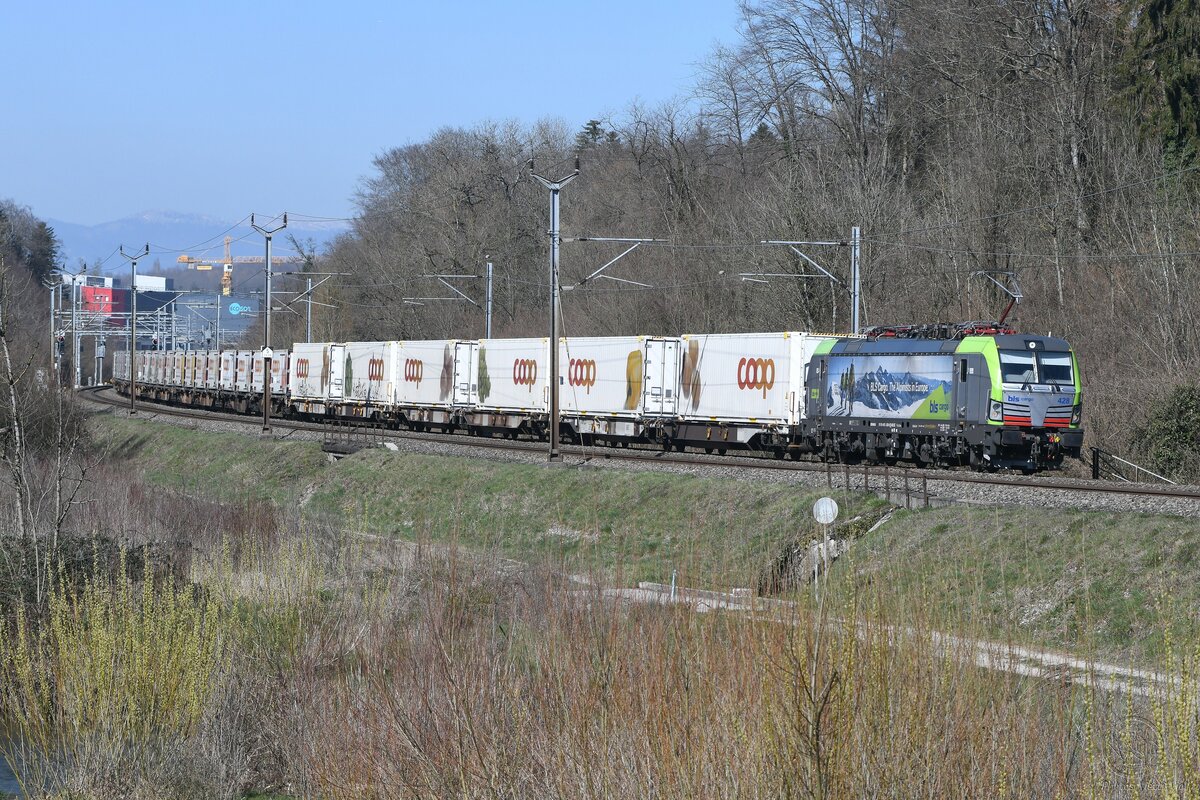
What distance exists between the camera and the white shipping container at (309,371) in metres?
58.0

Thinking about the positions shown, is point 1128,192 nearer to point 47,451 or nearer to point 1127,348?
point 1127,348

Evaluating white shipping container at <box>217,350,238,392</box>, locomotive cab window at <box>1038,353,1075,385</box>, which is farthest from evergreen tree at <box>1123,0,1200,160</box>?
white shipping container at <box>217,350,238,392</box>

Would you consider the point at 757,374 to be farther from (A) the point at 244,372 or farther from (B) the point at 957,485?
(A) the point at 244,372

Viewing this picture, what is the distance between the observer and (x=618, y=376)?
39.6 m

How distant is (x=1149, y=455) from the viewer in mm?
29750

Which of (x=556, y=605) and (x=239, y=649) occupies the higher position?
(x=556, y=605)

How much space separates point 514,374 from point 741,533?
98.7 feet

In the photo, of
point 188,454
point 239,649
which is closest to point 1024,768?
point 239,649

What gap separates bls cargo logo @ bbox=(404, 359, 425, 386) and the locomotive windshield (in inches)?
1051

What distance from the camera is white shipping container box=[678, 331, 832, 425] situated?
33688mm

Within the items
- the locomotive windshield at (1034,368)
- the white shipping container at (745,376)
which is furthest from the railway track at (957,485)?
the white shipping container at (745,376)

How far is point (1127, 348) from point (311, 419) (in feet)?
129

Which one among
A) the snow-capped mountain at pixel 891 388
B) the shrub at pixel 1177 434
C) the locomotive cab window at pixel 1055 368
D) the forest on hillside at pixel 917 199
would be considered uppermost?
the forest on hillside at pixel 917 199

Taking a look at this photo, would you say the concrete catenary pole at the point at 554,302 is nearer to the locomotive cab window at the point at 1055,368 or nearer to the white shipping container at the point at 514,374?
the white shipping container at the point at 514,374
